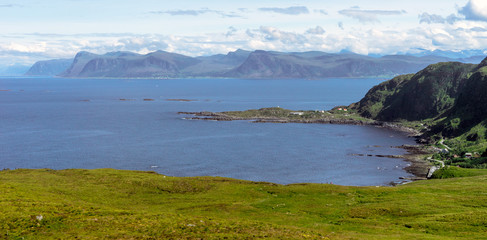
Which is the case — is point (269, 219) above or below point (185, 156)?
above

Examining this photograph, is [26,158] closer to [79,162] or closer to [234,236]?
[79,162]

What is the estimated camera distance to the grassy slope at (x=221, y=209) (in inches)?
1914

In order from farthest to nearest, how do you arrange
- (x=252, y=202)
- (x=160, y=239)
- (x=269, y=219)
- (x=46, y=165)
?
(x=46, y=165)
(x=252, y=202)
(x=269, y=219)
(x=160, y=239)

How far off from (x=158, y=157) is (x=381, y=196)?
359ft

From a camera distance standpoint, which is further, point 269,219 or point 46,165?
point 46,165

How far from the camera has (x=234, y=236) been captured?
46.2 metres

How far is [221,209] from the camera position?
220 ft

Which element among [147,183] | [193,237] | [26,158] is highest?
[193,237]

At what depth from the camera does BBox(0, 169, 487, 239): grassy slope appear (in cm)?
4862

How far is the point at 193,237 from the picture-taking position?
45406 millimetres

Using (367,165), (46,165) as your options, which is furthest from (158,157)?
(367,165)

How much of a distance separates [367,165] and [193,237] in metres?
128

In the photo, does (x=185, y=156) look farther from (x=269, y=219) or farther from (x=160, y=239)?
(x=160, y=239)

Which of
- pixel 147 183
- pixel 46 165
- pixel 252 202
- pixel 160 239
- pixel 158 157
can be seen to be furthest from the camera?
pixel 158 157
